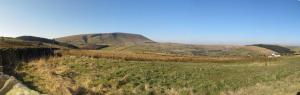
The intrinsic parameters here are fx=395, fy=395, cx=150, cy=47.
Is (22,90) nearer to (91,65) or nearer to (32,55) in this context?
(91,65)

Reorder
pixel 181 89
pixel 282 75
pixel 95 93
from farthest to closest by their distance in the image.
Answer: pixel 282 75
pixel 181 89
pixel 95 93

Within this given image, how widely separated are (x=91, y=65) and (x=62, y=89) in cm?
1830

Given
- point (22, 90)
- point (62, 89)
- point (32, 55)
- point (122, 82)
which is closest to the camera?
point (22, 90)

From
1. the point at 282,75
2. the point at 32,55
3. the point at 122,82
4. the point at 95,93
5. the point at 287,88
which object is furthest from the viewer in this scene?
the point at 32,55

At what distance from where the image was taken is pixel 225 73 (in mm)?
35094

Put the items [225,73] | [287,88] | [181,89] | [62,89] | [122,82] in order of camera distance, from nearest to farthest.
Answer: [62,89]
[287,88]
[181,89]
[122,82]
[225,73]

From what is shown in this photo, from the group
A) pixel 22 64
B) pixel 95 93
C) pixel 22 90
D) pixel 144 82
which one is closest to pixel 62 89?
pixel 95 93

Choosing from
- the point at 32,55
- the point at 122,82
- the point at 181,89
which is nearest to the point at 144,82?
the point at 122,82

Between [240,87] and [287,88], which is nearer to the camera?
[287,88]

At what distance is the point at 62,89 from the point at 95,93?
3.12 m

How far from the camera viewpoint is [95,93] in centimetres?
2169

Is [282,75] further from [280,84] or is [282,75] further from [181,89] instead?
[181,89]

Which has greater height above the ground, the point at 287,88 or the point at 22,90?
the point at 22,90

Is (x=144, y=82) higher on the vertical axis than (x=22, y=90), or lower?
lower
